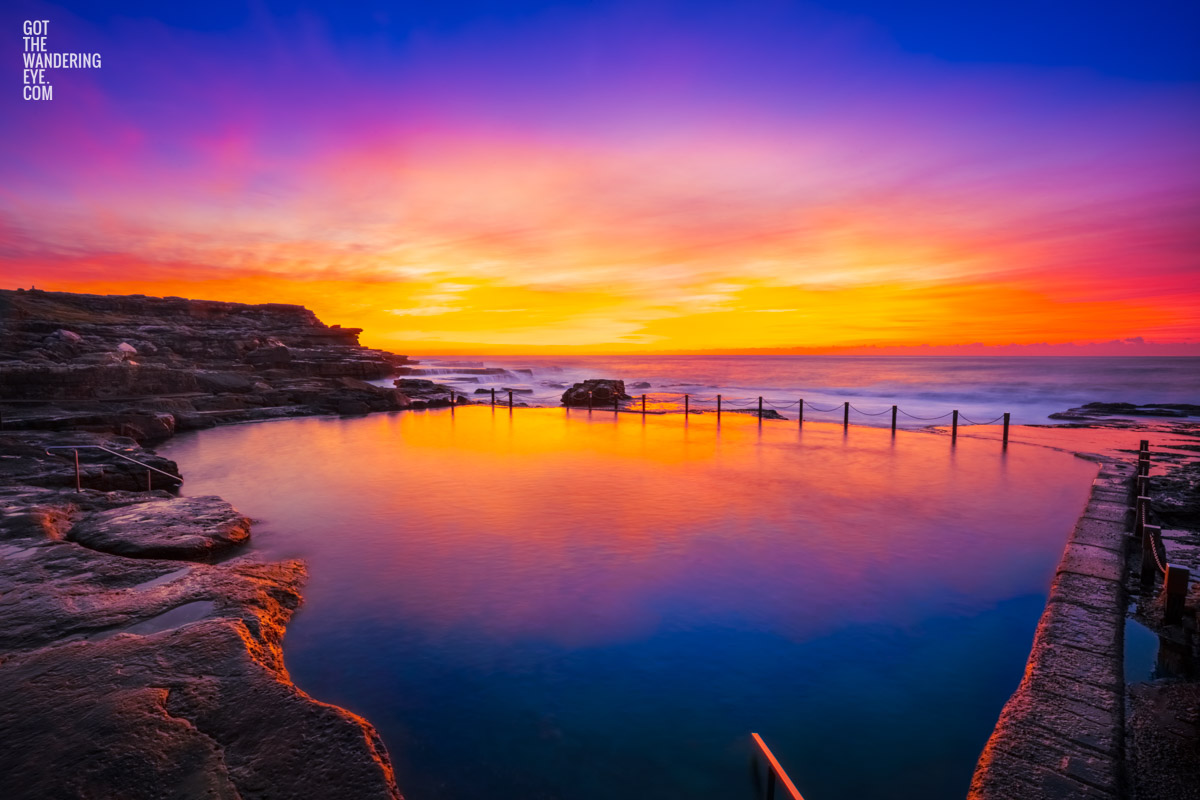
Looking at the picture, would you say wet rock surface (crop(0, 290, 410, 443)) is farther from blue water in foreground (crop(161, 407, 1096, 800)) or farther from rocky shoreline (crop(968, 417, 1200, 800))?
rocky shoreline (crop(968, 417, 1200, 800))

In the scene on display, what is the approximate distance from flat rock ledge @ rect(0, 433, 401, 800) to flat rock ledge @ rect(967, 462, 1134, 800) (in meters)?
3.79

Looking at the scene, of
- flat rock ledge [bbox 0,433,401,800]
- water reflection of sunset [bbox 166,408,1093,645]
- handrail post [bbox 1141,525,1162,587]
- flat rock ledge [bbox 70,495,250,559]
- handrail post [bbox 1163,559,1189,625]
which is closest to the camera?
flat rock ledge [bbox 0,433,401,800]

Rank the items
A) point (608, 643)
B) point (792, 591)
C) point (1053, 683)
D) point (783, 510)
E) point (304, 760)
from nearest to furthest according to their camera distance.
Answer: point (304, 760)
point (1053, 683)
point (608, 643)
point (792, 591)
point (783, 510)

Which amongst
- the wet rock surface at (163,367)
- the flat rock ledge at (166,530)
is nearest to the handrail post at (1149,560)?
the flat rock ledge at (166,530)

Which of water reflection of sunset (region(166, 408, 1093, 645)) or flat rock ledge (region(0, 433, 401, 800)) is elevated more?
flat rock ledge (region(0, 433, 401, 800))

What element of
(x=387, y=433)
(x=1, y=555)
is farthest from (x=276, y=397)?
(x=1, y=555)

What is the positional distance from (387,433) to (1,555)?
1331cm

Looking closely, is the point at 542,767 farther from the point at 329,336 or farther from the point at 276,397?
the point at 329,336

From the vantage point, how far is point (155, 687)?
11.4ft

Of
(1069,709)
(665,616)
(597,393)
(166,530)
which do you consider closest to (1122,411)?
(597,393)

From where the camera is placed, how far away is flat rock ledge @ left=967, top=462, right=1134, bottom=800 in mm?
3113

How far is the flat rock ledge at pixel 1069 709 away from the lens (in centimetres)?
311

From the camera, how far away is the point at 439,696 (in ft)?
14.4

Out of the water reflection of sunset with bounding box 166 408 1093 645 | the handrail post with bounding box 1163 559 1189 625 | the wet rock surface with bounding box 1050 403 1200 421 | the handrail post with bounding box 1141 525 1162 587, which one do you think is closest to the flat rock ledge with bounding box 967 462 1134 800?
the handrail post with bounding box 1141 525 1162 587
